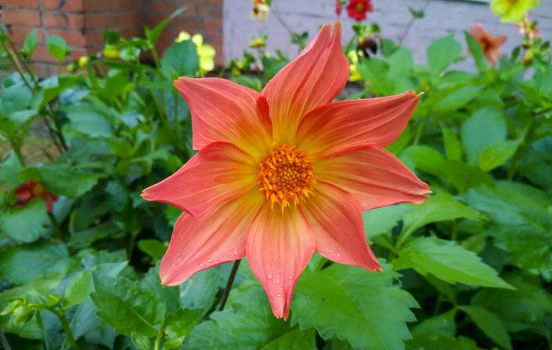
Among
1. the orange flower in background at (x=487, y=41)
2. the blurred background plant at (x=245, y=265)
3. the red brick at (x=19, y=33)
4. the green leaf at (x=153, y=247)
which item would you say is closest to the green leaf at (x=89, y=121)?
the blurred background plant at (x=245, y=265)

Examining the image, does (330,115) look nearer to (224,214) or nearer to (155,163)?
(224,214)

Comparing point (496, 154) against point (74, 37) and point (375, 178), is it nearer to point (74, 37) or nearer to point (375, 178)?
point (375, 178)

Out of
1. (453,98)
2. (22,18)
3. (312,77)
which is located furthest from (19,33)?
(312,77)

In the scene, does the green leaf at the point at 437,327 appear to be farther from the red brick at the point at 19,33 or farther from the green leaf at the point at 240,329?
the red brick at the point at 19,33

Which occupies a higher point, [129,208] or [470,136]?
[470,136]

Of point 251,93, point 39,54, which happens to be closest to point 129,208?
point 251,93

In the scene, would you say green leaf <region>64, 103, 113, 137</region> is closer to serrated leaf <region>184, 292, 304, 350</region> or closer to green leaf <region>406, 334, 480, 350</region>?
serrated leaf <region>184, 292, 304, 350</region>
